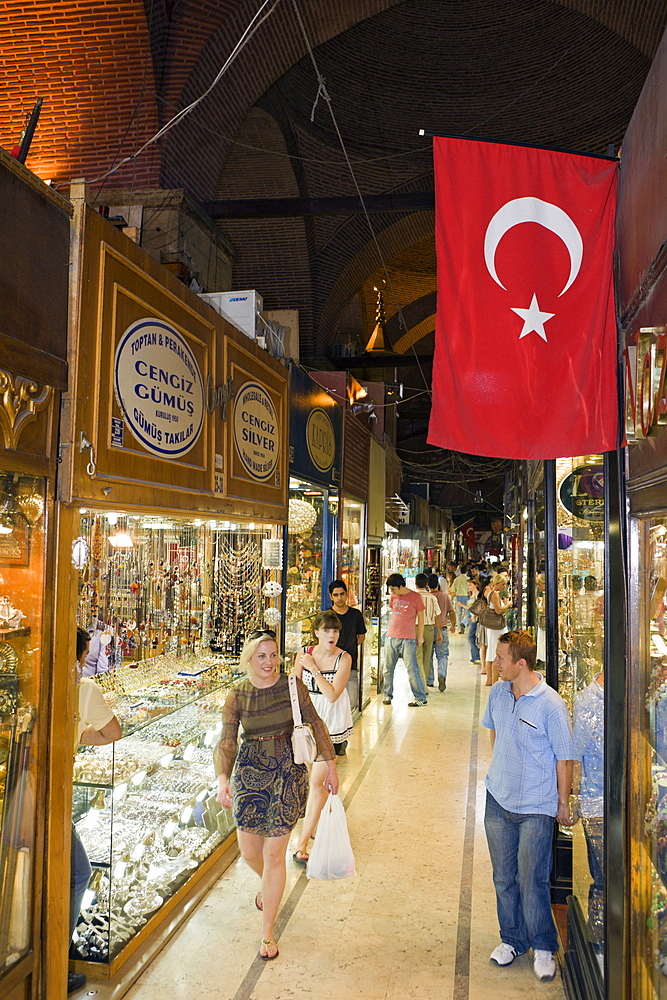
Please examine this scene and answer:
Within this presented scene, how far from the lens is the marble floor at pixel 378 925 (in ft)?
10.7

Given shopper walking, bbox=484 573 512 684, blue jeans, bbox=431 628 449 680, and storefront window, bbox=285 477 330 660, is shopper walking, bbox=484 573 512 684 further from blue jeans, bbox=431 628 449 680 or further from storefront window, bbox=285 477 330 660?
storefront window, bbox=285 477 330 660

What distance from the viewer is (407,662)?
8.80 metres

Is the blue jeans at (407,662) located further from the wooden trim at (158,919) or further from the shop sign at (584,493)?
the shop sign at (584,493)

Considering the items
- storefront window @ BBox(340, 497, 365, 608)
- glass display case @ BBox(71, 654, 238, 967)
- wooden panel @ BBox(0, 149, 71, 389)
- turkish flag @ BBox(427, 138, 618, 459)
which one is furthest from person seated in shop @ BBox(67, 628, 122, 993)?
storefront window @ BBox(340, 497, 365, 608)

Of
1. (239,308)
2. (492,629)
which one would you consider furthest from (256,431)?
(492,629)

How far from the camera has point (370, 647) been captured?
1133 cm

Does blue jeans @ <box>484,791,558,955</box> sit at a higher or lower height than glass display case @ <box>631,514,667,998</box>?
lower

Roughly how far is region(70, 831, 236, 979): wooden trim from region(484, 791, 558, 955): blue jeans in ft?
5.46

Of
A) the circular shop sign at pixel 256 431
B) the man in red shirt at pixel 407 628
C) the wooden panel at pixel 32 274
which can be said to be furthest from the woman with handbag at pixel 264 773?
the man in red shirt at pixel 407 628

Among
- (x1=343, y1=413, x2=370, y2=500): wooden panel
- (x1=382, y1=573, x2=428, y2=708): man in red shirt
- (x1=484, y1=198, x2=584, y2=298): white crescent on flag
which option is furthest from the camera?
(x1=343, y1=413, x2=370, y2=500): wooden panel

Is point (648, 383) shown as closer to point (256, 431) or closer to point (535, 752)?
point (535, 752)

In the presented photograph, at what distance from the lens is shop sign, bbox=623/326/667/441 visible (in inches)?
75.3

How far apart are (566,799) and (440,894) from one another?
1.28 meters

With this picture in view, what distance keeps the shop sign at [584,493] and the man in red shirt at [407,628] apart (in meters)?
4.39
